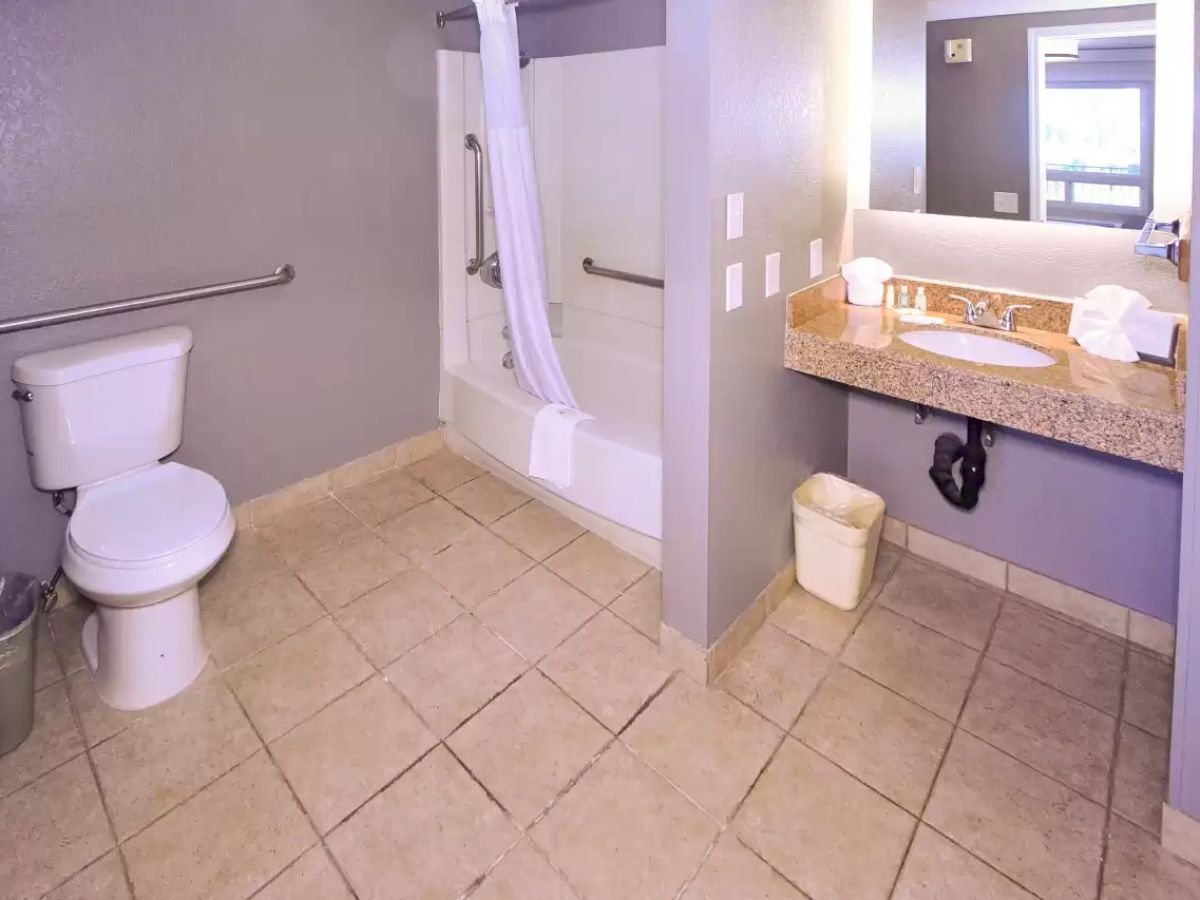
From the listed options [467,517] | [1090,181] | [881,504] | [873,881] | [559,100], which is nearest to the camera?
[873,881]

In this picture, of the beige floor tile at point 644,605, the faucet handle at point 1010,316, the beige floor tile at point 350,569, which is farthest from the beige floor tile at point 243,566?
the faucet handle at point 1010,316

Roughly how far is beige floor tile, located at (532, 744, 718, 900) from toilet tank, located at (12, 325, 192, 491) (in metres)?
1.59

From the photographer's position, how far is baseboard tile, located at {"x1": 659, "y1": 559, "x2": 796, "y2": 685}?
2.06 metres

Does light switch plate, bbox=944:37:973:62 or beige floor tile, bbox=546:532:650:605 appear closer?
light switch plate, bbox=944:37:973:62

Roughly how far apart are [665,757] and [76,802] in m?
1.36

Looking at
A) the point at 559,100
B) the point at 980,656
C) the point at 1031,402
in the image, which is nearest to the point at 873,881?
the point at 980,656

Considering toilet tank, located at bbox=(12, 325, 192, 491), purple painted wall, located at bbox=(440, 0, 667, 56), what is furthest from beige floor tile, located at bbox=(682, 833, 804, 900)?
purple painted wall, located at bbox=(440, 0, 667, 56)

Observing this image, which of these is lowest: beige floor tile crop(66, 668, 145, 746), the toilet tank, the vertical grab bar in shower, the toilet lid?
beige floor tile crop(66, 668, 145, 746)

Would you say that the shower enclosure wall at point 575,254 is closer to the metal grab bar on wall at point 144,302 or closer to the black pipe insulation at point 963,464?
the metal grab bar on wall at point 144,302

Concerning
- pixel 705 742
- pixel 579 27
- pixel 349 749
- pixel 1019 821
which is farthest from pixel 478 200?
pixel 1019 821

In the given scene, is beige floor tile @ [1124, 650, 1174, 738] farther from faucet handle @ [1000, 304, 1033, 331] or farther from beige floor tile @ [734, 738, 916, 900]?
faucet handle @ [1000, 304, 1033, 331]

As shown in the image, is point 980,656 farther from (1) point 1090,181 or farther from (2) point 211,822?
(2) point 211,822

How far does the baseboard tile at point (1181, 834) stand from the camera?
1530 mm

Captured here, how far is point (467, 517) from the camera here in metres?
2.93
